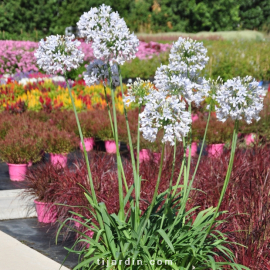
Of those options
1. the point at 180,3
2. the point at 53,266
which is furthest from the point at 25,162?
the point at 180,3

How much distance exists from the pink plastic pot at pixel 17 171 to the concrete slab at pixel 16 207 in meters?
1.00

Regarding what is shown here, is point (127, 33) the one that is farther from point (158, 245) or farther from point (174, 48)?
point (158, 245)

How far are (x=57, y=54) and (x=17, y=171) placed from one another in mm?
3773

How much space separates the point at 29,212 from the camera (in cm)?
591

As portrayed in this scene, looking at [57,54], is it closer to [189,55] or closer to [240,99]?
[189,55]

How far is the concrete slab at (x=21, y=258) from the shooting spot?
4.27 metres

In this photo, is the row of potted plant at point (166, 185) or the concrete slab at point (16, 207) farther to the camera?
the concrete slab at point (16, 207)

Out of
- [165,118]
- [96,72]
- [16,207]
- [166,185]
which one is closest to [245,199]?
[166,185]

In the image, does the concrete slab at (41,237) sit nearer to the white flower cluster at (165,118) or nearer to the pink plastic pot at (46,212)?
the pink plastic pot at (46,212)

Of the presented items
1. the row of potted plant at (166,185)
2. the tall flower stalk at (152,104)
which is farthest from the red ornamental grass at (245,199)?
the tall flower stalk at (152,104)

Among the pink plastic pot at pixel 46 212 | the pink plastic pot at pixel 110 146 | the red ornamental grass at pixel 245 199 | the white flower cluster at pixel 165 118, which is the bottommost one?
the pink plastic pot at pixel 110 146

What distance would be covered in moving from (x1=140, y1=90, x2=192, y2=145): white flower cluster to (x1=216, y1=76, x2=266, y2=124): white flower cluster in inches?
13.7

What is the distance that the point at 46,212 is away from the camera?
5.44 m

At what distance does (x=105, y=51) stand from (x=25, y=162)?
13.1ft
